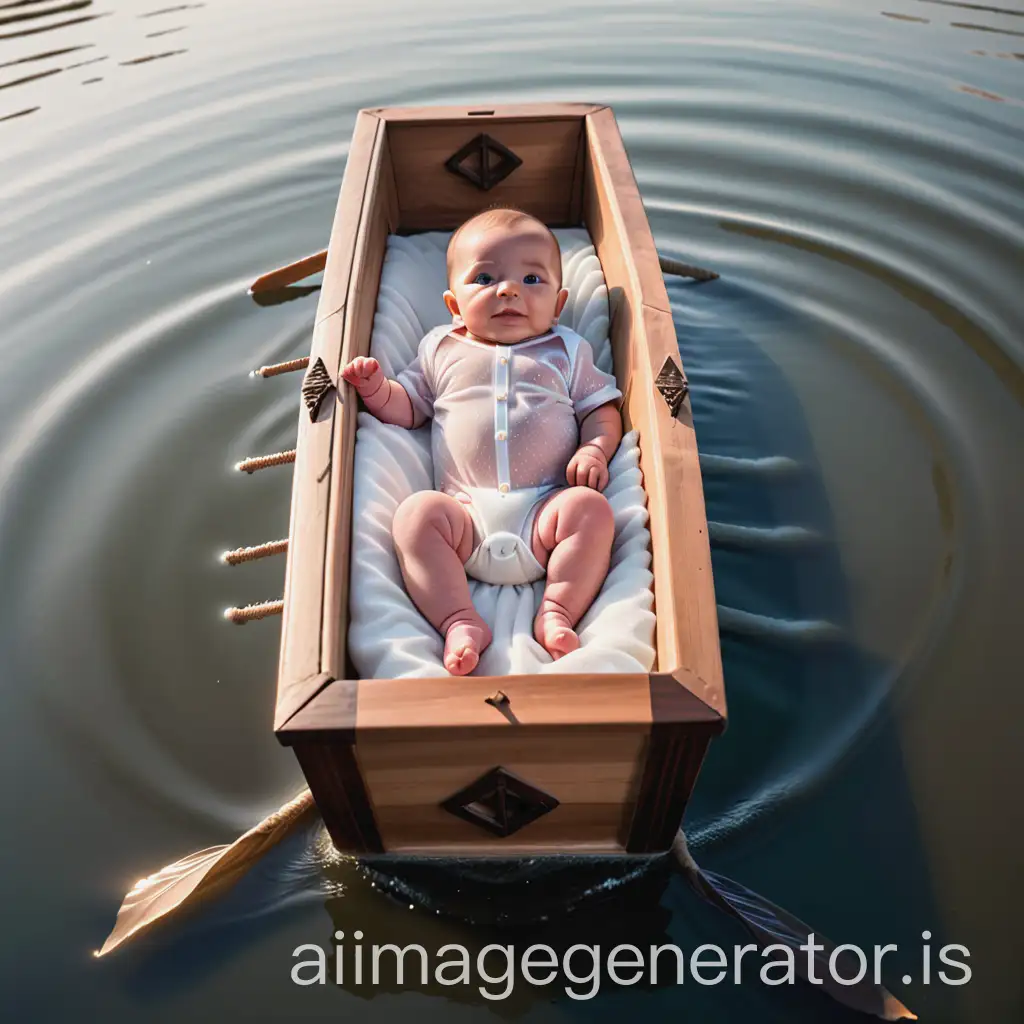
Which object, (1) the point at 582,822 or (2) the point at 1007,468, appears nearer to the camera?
(1) the point at 582,822

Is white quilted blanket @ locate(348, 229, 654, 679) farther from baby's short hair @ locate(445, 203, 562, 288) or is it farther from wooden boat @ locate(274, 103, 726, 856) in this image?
baby's short hair @ locate(445, 203, 562, 288)

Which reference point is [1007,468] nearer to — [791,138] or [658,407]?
[658,407]

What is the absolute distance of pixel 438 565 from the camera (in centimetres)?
177

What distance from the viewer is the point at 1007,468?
256 centimetres

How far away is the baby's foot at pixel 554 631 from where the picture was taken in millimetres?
1673

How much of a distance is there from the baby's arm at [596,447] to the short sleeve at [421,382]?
38 cm

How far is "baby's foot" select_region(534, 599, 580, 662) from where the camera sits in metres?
1.67

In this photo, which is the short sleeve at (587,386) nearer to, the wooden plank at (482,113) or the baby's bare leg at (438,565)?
the baby's bare leg at (438,565)

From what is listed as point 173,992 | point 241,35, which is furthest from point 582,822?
point 241,35

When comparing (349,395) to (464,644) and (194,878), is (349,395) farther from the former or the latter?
(194,878)

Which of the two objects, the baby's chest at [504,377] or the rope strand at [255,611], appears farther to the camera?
the baby's chest at [504,377]

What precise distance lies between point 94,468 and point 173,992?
5.18 ft

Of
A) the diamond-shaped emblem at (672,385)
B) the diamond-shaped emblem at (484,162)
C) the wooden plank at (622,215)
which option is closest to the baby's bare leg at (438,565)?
the diamond-shaped emblem at (672,385)

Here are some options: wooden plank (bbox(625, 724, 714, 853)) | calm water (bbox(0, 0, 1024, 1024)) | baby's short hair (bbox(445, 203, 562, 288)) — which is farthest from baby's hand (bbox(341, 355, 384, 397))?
wooden plank (bbox(625, 724, 714, 853))
